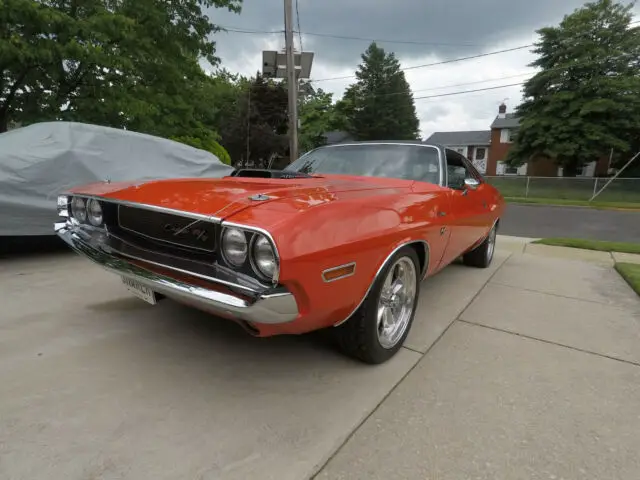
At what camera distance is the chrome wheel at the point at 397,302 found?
2.38 metres

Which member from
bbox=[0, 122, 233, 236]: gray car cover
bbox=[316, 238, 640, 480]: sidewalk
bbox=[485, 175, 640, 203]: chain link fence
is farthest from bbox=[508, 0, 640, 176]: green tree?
bbox=[0, 122, 233, 236]: gray car cover

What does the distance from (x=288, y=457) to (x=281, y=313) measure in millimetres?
588

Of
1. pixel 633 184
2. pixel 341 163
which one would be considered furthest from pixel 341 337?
pixel 633 184

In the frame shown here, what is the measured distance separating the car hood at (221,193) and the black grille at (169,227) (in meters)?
0.07

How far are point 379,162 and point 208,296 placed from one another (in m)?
2.14

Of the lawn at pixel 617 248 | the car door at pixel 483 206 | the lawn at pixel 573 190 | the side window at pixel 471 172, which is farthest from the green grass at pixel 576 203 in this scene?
the car door at pixel 483 206

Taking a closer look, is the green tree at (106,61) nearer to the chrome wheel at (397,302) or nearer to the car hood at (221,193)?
the car hood at (221,193)

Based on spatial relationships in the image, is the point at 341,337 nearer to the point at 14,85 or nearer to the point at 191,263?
the point at 191,263

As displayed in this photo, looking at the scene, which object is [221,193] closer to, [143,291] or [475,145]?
[143,291]

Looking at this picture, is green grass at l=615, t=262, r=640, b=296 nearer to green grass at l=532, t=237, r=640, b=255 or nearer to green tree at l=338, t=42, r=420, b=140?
green grass at l=532, t=237, r=640, b=255

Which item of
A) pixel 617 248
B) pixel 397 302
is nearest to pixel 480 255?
pixel 397 302

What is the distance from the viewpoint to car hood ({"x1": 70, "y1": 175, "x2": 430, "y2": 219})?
5.92ft

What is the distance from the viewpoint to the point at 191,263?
1898 millimetres

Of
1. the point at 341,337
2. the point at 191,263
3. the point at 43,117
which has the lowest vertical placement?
the point at 341,337
